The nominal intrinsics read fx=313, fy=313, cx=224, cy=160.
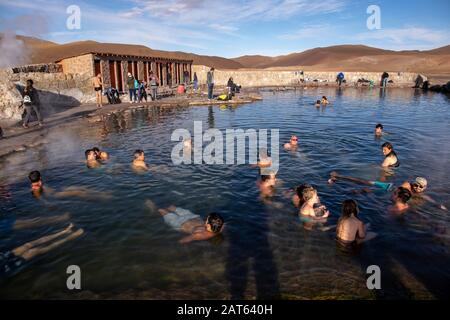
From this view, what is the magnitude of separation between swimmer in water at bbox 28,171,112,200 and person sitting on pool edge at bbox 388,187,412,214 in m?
7.64

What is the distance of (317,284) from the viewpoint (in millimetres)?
5344

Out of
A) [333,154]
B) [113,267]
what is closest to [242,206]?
[113,267]

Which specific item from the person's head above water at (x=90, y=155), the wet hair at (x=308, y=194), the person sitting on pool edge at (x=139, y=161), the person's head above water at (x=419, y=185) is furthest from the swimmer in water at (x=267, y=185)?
the person's head above water at (x=90, y=155)

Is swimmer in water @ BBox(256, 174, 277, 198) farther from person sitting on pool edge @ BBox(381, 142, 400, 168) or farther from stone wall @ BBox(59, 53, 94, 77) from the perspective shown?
stone wall @ BBox(59, 53, 94, 77)

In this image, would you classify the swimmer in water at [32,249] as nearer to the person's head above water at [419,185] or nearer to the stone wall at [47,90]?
the person's head above water at [419,185]

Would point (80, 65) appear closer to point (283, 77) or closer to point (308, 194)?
point (308, 194)

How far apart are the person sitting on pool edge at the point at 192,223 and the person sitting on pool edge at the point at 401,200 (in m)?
4.48

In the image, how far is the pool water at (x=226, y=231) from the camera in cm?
536

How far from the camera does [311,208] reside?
7461 millimetres

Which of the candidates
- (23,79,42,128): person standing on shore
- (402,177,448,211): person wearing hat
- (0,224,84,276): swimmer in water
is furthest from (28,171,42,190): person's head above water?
(402,177,448,211): person wearing hat

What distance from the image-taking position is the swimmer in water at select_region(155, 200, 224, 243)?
6.76 m

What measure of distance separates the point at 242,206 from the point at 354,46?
145 metres

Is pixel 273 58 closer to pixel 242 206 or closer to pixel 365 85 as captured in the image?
pixel 365 85

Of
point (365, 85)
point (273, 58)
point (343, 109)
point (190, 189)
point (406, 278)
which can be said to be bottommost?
point (406, 278)
